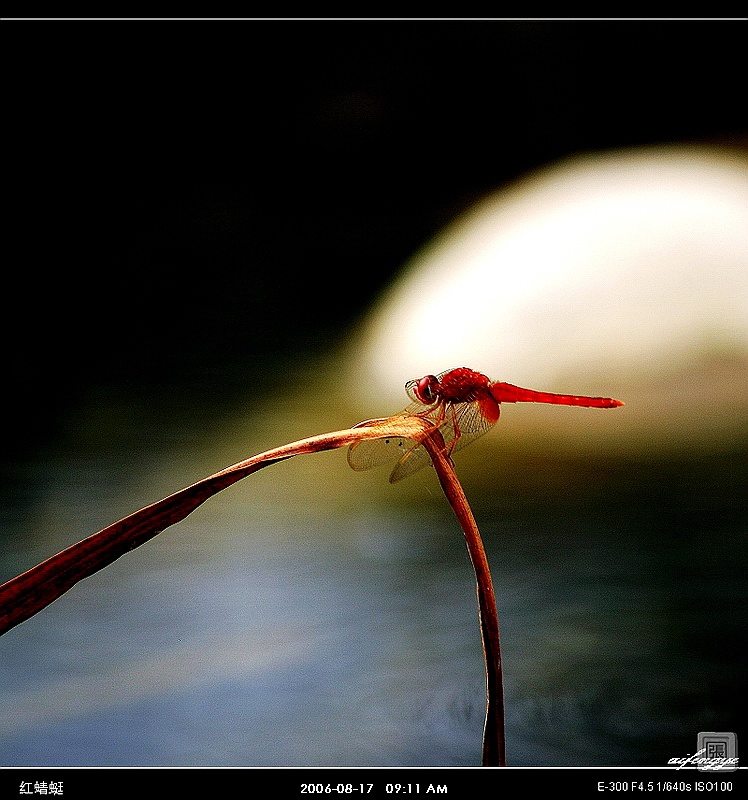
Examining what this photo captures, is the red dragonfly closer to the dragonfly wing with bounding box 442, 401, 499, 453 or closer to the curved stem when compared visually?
the dragonfly wing with bounding box 442, 401, 499, 453

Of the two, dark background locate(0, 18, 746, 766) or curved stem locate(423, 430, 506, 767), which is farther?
dark background locate(0, 18, 746, 766)

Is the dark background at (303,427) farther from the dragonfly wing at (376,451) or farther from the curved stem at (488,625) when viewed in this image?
the curved stem at (488,625)

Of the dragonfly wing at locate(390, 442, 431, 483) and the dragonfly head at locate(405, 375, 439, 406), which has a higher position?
the dragonfly head at locate(405, 375, 439, 406)

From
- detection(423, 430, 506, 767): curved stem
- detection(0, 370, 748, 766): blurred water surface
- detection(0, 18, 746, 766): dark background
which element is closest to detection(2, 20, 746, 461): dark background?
detection(0, 18, 746, 766): dark background

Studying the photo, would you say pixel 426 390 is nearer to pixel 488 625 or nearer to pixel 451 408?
pixel 451 408

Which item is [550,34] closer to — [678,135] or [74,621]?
[678,135]

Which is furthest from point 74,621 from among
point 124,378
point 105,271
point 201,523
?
point 105,271

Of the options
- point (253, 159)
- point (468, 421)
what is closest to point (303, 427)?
point (468, 421)
